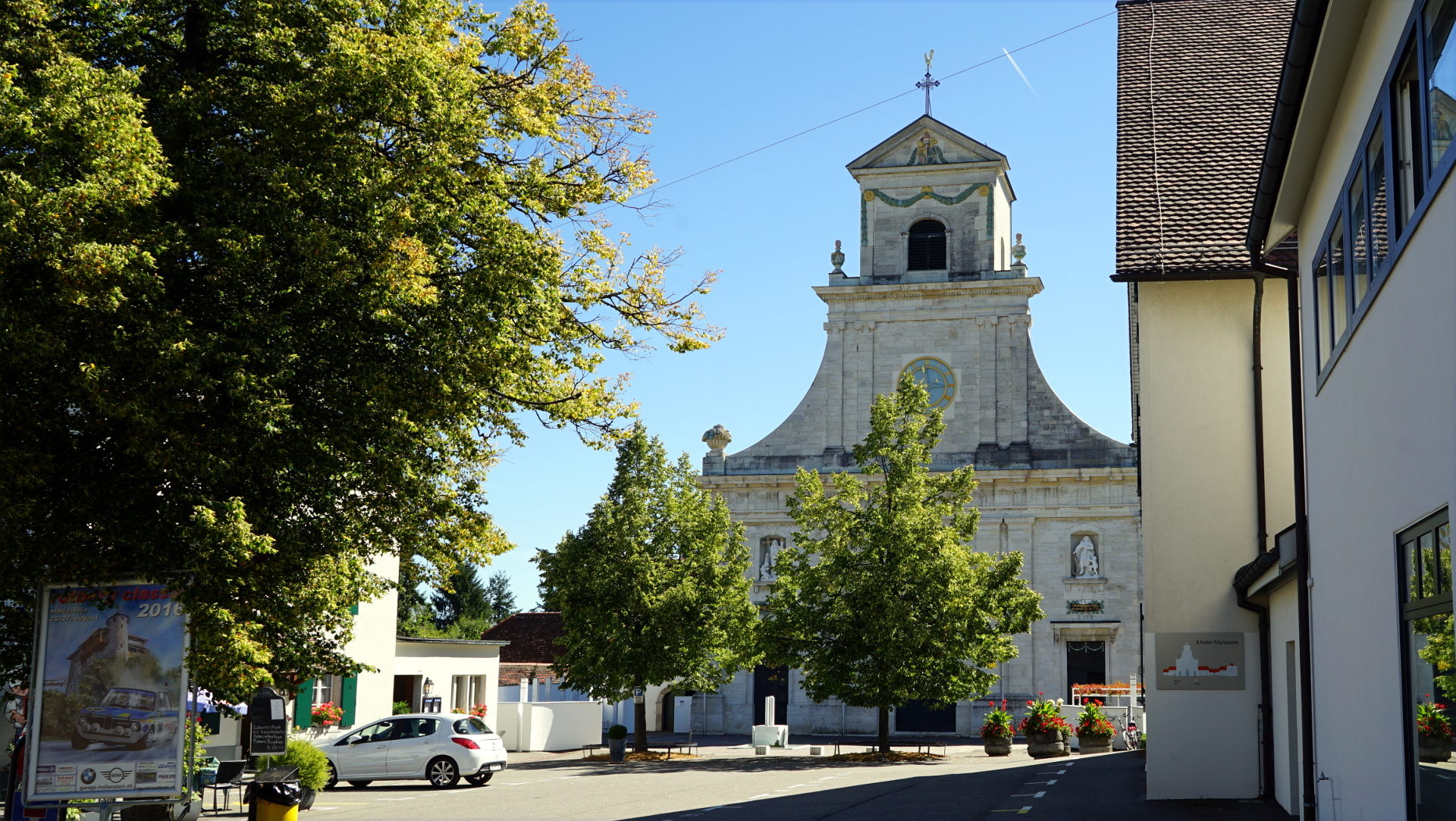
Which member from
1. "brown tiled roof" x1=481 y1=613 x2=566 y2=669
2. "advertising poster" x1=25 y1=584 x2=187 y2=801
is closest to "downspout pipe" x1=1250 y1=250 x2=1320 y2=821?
"advertising poster" x1=25 y1=584 x2=187 y2=801

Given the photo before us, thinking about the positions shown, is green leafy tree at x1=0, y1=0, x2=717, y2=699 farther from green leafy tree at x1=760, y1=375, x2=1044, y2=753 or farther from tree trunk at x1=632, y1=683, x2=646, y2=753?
tree trunk at x1=632, y1=683, x2=646, y2=753

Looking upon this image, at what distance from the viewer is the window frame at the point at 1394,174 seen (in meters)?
7.63

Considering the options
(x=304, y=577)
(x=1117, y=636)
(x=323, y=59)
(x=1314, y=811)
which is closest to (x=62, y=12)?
(x=323, y=59)

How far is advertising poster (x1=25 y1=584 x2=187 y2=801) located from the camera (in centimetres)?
1290

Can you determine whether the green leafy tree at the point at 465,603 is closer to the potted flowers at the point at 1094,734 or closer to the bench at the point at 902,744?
the bench at the point at 902,744

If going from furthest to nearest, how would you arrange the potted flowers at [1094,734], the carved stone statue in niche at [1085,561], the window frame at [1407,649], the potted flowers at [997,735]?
the carved stone statue in niche at [1085,561] → the potted flowers at [997,735] → the potted flowers at [1094,734] → the window frame at [1407,649]

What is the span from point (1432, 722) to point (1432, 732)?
6cm

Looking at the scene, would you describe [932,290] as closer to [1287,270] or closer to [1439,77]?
[1287,270]

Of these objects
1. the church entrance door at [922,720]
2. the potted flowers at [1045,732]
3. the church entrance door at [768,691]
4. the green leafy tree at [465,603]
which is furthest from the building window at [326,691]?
the green leafy tree at [465,603]

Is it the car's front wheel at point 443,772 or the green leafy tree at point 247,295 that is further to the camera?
the car's front wheel at point 443,772

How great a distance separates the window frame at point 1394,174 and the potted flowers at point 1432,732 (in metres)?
2.59

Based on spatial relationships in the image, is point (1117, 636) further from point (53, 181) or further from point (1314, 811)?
point (53, 181)

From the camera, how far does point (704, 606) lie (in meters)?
39.2

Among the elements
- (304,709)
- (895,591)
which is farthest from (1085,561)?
(304,709)
